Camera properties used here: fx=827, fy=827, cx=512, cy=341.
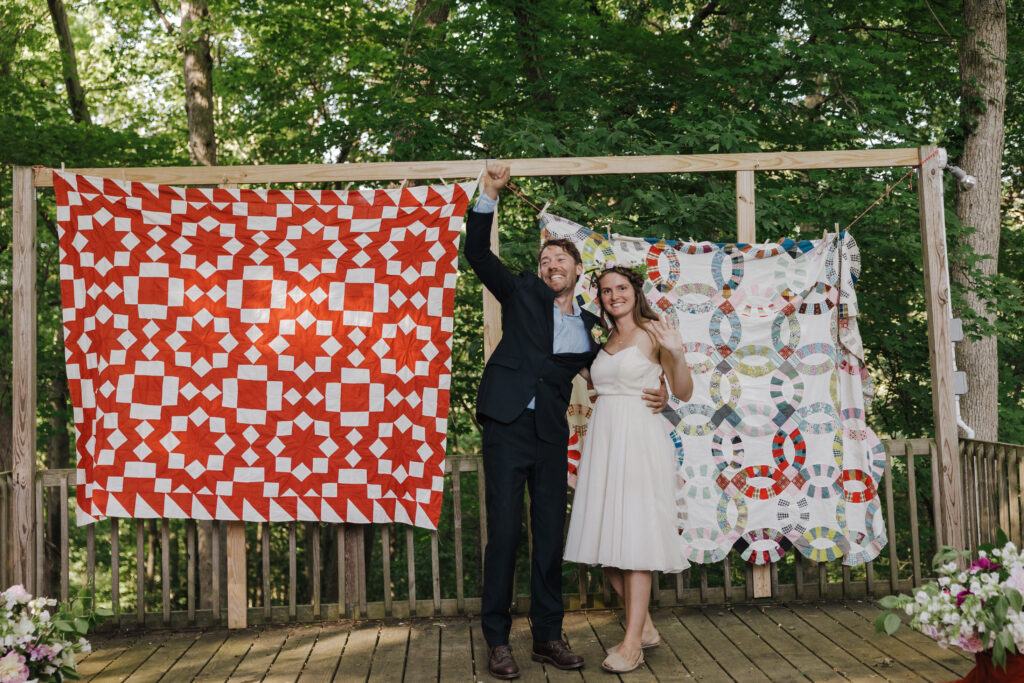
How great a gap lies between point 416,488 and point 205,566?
5.50 metres

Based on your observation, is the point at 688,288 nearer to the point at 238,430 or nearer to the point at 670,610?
the point at 670,610

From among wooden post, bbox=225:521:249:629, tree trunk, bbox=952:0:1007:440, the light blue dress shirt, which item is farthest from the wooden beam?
tree trunk, bbox=952:0:1007:440

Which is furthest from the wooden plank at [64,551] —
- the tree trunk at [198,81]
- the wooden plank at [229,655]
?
the tree trunk at [198,81]

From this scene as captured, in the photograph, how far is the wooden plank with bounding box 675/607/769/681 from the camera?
322 cm

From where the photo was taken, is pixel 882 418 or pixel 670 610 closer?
pixel 670 610

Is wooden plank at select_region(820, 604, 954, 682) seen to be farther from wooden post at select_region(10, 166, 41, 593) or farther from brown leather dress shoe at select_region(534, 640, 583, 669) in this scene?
wooden post at select_region(10, 166, 41, 593)

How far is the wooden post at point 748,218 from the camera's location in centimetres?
411

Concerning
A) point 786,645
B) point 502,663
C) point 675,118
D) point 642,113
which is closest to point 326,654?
point 502,663

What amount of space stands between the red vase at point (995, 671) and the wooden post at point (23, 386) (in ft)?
12.8

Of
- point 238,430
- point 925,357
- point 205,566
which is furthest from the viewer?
point 205,566

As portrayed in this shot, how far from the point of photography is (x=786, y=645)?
3543 mm

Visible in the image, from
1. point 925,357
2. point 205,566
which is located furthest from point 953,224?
point 205,566

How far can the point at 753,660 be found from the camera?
3369mm

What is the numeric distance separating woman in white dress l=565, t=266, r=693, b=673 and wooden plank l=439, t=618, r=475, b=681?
1.77ft
